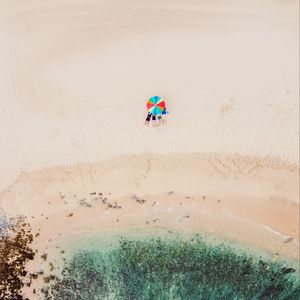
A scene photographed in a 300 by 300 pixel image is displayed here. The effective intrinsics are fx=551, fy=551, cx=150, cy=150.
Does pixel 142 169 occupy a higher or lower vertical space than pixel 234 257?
higher

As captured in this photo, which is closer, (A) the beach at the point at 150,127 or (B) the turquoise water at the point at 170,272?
(B) the turquoise water at the point at 170,272

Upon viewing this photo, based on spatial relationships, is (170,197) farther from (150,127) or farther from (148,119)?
(148,119)

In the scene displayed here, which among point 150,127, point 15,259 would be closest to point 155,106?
point 150,127

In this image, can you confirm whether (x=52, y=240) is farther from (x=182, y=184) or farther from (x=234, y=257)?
(x=234, y=257)

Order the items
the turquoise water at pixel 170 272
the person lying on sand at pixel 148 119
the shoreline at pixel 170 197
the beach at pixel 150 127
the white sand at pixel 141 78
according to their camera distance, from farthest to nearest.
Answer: the person lying on sand at pixel 148 119 → the white sand at pixel 141 78 → the beach at pixel 150 127 → the shoreline at pixel 170 197 → the turquoise water at pixel 170 272

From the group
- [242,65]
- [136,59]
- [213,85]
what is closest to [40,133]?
[136,59]

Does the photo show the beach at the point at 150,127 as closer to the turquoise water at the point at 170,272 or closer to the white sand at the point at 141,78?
the white sand at the point at 141,78

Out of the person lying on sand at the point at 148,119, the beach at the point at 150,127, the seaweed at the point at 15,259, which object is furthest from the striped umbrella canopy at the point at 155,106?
the seaweed at the point at 15,259
